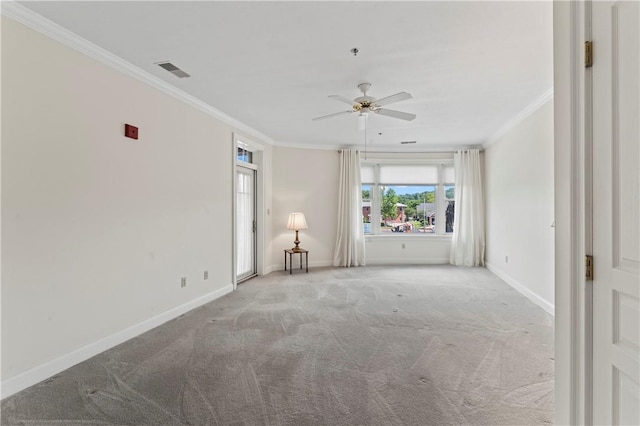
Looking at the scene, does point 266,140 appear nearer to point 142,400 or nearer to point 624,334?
point 142,400

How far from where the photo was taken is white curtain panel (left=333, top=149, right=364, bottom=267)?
22.4 feet

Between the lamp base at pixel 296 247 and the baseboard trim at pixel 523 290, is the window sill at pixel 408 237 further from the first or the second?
the lamp base at pixel 296 247

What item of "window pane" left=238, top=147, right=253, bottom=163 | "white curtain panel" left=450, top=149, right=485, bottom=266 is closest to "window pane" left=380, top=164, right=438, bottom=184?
"white curtain panel" left=450, top=149, right=485, bottom=266

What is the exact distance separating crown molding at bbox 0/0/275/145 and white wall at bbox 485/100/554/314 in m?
4.35

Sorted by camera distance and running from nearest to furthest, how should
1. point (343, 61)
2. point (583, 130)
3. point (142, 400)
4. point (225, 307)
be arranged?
point (583, 130)
point (142, 400)
point (343, 61)
point (225, 307)

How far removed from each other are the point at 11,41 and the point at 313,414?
321 cm

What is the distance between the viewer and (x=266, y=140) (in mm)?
6148

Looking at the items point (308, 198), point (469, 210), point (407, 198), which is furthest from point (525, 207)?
point (308, 198)

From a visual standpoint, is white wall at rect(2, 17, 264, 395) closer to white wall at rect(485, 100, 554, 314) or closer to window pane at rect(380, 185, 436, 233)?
white wall at rect(485, 100, 554, 314)

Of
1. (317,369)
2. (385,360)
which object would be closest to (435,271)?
(385,360)

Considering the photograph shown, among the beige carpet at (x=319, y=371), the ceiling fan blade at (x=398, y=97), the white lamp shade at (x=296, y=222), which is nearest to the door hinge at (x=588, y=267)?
the beige carpet at (x=319, y=371)

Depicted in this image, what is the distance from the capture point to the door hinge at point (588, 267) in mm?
1236

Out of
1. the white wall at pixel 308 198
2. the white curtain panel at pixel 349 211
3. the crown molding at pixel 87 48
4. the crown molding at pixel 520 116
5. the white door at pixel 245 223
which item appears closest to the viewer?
the crown molding at pixel 87 48

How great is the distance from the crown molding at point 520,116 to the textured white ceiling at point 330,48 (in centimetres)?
8
